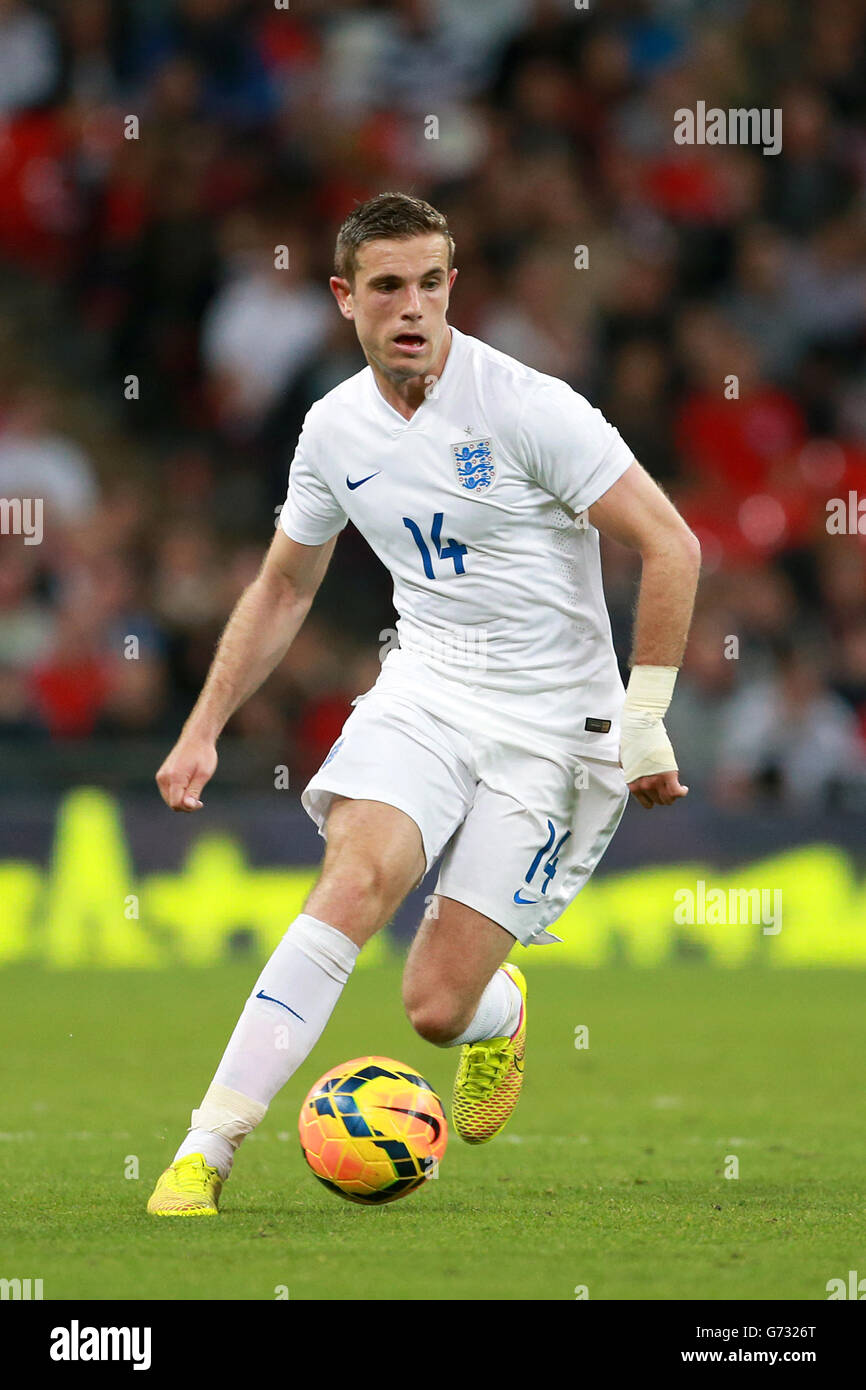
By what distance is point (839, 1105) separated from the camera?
A: 7398 millimetres

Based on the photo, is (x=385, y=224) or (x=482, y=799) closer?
(x=385, y=224)

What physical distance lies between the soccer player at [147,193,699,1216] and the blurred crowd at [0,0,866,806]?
6.58m

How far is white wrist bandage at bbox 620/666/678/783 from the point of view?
205 inches

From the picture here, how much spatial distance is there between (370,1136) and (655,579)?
1.53m

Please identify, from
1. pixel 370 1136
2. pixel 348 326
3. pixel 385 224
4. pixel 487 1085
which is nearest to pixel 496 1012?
pixel 487 1085

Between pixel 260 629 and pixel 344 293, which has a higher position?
pixel 344 293

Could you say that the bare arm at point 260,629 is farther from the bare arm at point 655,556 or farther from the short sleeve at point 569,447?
the bare arm at point 655,556

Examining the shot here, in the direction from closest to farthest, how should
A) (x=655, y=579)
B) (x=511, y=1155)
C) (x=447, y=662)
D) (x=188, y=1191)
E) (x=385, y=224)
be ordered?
(x=188, y=1191) → (x=655, y=579) → (x=385, y=224) → (x=447, y=662) → (x=511, y=1155)

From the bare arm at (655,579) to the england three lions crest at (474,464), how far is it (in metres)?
0.31

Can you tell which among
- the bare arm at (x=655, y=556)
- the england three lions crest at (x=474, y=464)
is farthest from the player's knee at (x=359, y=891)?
the england three lions crest at (x=474, y=464)

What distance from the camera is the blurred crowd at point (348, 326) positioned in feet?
41.7

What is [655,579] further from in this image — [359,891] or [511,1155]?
[511,1155]

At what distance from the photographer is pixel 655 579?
17.2ft

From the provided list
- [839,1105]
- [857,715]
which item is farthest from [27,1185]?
Result: [857,715]
